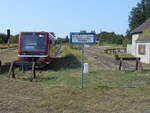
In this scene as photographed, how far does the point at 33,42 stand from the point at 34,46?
1.06 ft

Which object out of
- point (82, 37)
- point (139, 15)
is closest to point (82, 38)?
point (82, 37)

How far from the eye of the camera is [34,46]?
17078mm

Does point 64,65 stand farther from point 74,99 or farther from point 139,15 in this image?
point 139,15

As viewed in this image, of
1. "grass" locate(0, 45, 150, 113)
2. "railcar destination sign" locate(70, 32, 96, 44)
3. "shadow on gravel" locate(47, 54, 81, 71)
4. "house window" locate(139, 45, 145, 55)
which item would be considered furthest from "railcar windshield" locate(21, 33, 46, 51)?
"house window" locate(139, 45, 145, 55)

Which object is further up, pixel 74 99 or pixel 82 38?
pixel 82 38

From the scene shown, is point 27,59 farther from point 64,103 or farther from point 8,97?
point 64,103

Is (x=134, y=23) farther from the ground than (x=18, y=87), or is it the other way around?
(x=134, y=23)

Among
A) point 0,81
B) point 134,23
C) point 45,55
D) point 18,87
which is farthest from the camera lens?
point 134,23

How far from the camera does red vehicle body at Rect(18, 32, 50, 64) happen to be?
16.8 m

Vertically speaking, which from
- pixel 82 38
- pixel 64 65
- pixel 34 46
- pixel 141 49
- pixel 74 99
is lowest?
pixel 74 99

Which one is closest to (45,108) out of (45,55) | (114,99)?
(114,99)

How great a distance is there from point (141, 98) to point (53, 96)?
2884mm

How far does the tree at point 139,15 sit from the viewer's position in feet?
224

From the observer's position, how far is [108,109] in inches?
256
